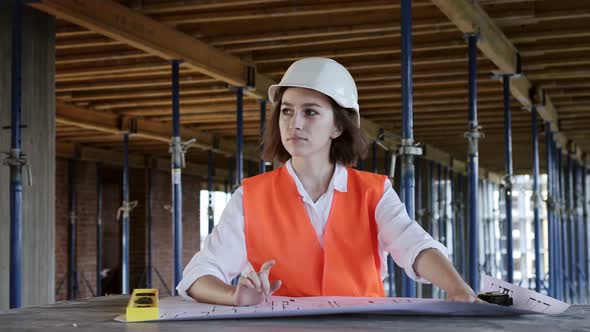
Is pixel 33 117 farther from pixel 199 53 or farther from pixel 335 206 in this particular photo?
pixel 335 206

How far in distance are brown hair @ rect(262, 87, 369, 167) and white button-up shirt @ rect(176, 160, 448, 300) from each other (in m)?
0.12

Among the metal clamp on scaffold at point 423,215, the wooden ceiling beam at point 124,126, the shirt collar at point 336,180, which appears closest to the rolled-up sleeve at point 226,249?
the shirt collar at point 336,180

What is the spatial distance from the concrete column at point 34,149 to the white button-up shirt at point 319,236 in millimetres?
3668

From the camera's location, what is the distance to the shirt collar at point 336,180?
2736 mm

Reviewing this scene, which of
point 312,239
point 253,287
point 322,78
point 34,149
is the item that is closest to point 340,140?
point 322,78

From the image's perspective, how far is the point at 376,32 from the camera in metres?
8.06

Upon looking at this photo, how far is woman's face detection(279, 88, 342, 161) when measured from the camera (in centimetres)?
269

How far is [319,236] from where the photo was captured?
8.75 feet

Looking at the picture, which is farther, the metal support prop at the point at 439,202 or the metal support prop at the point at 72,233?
the metal support prop at the point at 439,202

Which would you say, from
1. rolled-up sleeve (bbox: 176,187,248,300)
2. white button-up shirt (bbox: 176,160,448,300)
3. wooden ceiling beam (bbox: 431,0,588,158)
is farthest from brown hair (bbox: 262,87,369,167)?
wooden ceiling beam (bbox: 431,0,588,158)

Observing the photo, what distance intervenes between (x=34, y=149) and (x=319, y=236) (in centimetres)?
415

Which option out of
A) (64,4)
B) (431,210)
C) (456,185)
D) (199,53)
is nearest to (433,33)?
(199,53)

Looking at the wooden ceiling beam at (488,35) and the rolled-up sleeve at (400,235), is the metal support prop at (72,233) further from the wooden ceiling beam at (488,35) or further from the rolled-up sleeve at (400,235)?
the rolled-up sleeve at (400,235)

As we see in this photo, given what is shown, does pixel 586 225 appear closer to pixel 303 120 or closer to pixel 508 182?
pixel 508 182
